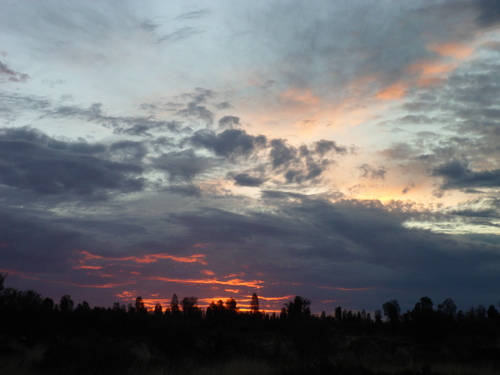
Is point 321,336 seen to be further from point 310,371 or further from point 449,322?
point 449,322

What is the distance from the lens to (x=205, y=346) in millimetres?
26438

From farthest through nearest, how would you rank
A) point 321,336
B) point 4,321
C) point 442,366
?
point 4,321 → point 321,336 → point 442,366

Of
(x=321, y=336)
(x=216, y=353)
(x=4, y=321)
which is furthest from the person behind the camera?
(x=4, y=321)

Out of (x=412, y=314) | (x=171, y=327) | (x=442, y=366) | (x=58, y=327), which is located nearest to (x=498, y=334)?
(x=412, y=314)

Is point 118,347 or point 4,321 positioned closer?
point 118,347

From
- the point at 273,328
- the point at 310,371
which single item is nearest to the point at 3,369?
the point at 310,371

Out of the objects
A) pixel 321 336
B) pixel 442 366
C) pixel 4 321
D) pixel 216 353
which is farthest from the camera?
pixel 4 321

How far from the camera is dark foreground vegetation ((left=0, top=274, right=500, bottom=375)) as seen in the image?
17750 mm

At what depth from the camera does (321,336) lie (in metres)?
31.5

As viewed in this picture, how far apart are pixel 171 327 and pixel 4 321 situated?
46.8 ft

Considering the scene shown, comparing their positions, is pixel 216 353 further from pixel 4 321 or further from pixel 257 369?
pixel 4 321

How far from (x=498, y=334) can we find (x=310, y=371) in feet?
120

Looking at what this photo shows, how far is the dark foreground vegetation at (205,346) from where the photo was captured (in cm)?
1775

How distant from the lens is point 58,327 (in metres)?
43.5
